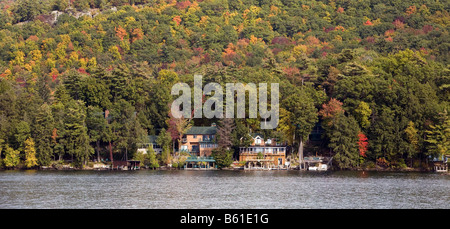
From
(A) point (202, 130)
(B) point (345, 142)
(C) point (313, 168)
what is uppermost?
(A) point (202, 130)

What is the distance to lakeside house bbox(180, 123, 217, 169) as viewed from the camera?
86.1 meters

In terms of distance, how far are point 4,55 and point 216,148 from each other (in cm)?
7572

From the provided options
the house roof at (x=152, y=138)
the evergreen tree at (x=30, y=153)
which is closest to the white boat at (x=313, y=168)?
the house roof at (x=152, y=138)

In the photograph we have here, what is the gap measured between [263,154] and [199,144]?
8575 millimetres

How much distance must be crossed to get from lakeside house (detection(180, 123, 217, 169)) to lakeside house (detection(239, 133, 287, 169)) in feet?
14.6

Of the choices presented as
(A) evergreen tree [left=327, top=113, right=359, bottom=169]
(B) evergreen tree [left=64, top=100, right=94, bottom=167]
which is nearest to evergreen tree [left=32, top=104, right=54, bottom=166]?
(B) evergreen tree [left=64, top=100, right=94, bottom=167]

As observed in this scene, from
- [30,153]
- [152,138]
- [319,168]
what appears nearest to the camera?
[30,153]

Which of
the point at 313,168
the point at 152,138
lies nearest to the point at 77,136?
the point at 152,138

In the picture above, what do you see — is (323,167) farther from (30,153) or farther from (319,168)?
(30,153)

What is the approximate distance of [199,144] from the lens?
87812 millimetres

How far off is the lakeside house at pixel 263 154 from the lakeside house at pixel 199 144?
4.45m

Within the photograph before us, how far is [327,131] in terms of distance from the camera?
84.6m
